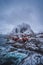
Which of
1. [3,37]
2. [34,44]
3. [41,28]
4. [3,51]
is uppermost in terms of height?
[41,28]

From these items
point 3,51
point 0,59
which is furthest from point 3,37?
point 0,59

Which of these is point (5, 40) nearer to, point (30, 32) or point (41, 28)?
point (30, 32)

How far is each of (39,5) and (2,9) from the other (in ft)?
2.56

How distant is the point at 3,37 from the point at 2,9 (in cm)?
58

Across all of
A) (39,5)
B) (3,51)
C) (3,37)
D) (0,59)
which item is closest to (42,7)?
(39,5)

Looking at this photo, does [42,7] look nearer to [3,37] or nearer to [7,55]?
[3,37]

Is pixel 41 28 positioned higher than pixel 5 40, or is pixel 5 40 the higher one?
pixel 41 28

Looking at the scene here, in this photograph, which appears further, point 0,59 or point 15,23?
point 15,23

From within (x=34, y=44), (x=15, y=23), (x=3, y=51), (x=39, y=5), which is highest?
(x=39, y=5)

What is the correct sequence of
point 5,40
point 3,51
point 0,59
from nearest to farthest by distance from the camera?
point 0,59
point 3,51
point 5,40

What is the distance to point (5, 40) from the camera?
173 cm

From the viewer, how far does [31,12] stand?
5.87ft

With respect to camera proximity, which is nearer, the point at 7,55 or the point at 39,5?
the point at 7,55

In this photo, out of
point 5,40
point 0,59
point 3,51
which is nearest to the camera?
point 0,59
